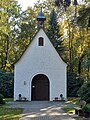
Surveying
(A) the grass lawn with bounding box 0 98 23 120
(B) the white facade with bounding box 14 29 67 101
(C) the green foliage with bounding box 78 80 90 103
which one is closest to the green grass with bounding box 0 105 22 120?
(A) the grass lawn with bounding box 0 98 23 120

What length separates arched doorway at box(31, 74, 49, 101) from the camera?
97.6 feet

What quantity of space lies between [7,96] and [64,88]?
7.29 m

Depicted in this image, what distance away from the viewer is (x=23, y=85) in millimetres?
29594

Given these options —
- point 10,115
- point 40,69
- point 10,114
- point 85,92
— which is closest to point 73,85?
point 40,69

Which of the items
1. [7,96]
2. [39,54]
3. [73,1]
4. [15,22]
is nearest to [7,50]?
[15,22]

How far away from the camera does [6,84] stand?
33594 millimetres

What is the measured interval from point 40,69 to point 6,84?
225 inches

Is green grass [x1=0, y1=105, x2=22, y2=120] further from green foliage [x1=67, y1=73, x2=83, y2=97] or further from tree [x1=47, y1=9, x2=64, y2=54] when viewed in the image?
tree [x1=47, y1=9, x2=64, y2=54]

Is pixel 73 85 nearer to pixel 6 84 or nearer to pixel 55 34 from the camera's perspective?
pixel 6 84

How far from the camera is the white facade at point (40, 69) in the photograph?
29.5m

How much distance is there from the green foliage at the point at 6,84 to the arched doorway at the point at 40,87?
449 cm

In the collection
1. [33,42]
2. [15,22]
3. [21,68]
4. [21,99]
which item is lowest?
[21,99]

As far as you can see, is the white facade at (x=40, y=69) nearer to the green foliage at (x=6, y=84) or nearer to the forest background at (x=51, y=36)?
the green foliage at (x=6, y=84)

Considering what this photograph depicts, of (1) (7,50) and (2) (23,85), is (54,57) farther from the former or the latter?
(1) (7,50)
